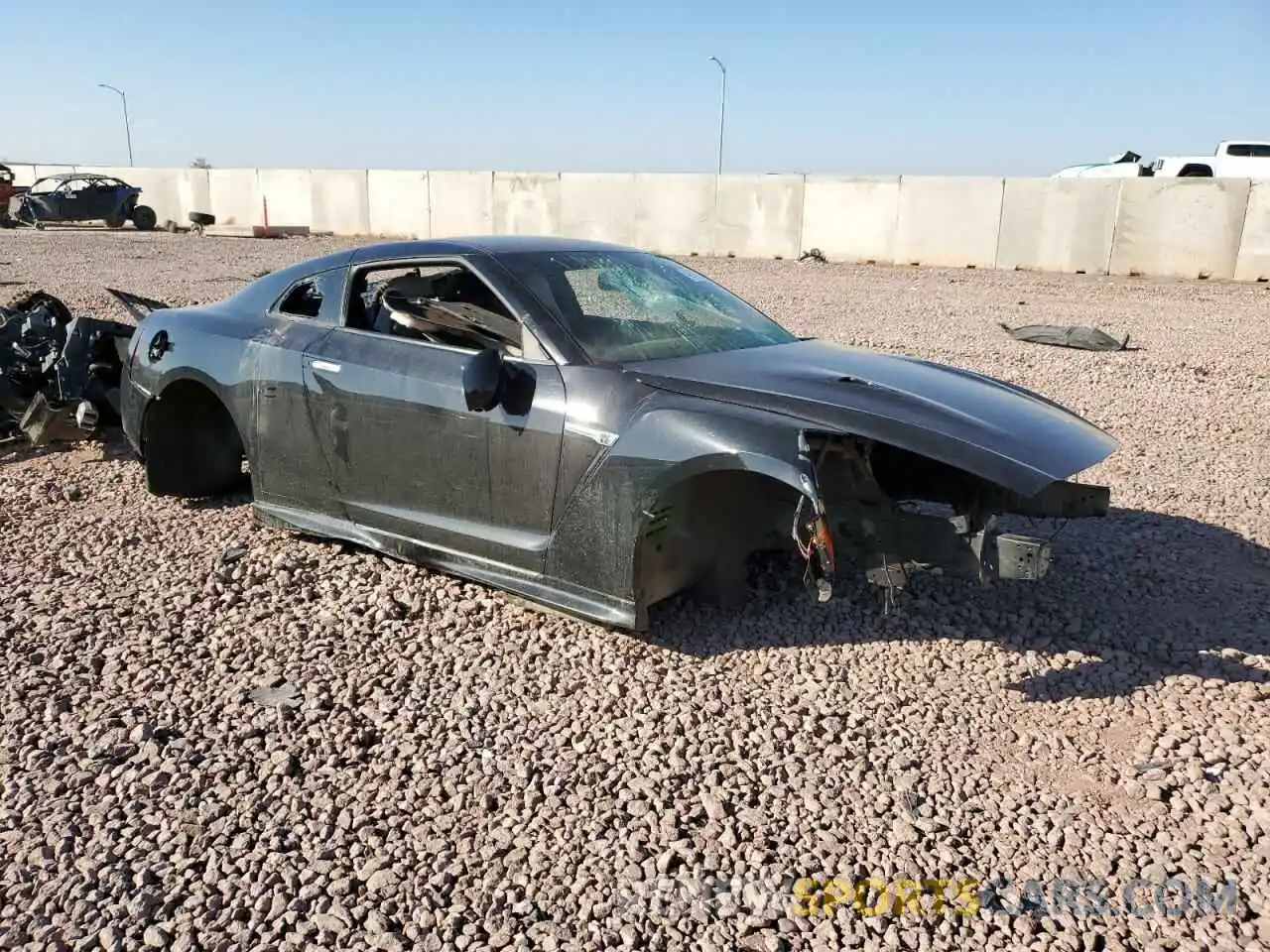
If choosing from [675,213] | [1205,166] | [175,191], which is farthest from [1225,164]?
[175,191]

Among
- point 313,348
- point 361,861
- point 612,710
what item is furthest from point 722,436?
point 313,348

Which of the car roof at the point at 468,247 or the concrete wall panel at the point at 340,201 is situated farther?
the concrete wall panel at the point at 340,201

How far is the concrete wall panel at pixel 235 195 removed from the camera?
1254 inches

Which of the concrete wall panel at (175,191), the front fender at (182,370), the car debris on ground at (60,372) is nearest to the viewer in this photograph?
the front fender at (182,370)

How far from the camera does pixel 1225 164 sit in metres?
23.9

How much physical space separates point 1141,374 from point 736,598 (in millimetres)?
6368

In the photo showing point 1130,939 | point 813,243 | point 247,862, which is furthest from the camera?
point 813,243

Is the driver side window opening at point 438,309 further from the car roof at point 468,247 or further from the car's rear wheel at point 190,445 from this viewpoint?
the car's rear wheel at point 190,445

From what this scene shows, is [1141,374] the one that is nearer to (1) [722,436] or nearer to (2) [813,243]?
(1) [722,436]

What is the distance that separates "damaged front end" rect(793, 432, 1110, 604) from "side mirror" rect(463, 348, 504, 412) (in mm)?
1158

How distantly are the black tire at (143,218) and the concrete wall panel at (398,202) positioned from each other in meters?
6.03

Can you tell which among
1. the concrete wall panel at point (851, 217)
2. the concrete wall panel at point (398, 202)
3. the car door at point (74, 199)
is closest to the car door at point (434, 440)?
the concrete wall panel at point (851, 217)

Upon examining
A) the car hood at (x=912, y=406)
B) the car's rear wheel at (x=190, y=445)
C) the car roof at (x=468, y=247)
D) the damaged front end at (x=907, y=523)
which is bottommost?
the car's rear wheel at (x=190, y=445)

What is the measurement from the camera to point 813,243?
908 inches
